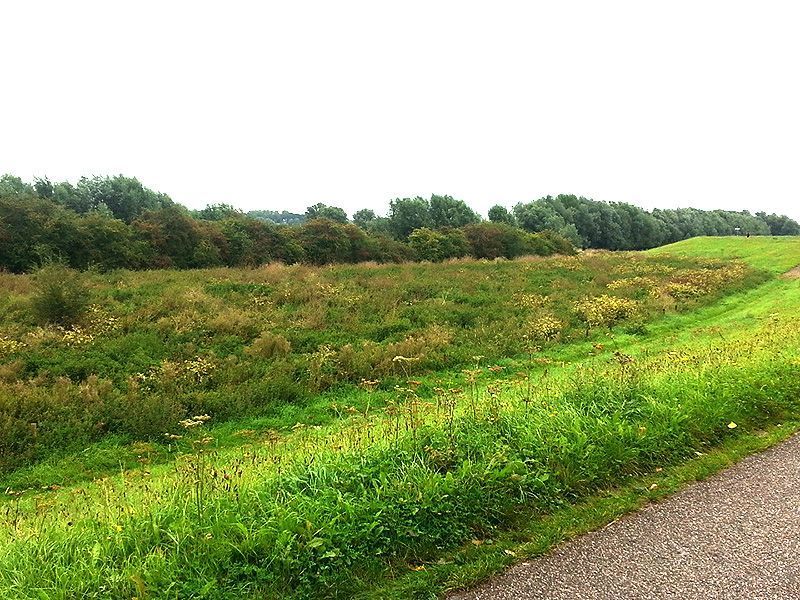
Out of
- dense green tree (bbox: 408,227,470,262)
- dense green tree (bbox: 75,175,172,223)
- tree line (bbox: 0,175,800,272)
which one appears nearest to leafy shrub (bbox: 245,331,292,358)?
tree line (bbox: 0,175,800,272)

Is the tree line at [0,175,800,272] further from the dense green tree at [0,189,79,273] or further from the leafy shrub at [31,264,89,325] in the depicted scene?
the leafy shrub at [31,264,89,325]

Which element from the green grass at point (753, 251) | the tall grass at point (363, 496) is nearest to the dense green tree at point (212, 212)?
the green grass at point (753, 251)

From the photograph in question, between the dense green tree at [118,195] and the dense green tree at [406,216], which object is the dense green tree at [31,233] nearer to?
the dense green tree at [118,195]

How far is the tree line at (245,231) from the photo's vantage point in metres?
28.4

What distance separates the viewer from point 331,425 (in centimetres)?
955

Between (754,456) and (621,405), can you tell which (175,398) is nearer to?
(621,405)

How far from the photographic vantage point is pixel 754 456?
5785mm

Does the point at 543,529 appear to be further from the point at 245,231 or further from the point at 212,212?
the point at 212,212

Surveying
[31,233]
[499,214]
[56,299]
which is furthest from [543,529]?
[499,214]

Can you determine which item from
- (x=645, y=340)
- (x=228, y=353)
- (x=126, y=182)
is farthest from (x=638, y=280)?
(x=126, y=182)

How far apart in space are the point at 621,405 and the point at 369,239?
41.8 meters

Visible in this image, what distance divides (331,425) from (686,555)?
6562mm

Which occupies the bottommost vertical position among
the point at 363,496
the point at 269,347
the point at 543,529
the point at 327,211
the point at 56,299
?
the point at 543,529

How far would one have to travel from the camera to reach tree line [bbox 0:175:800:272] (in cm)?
2842
